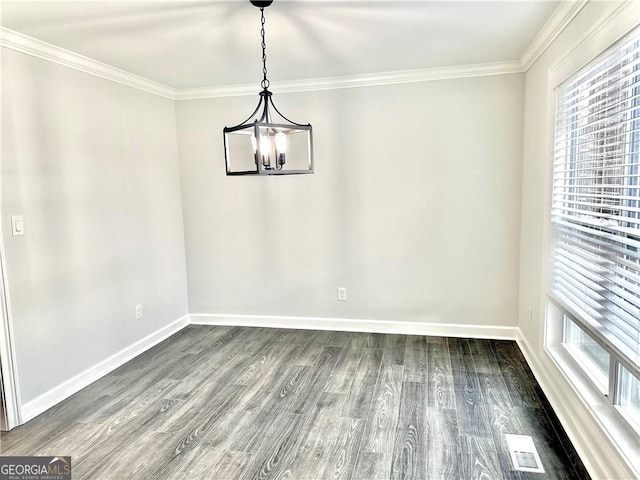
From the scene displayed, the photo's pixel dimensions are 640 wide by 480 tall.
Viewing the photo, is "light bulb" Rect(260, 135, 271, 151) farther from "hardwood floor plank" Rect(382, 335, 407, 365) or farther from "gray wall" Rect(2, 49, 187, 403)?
"hardwood floor plank" Rect(382, 335, 407, 365)

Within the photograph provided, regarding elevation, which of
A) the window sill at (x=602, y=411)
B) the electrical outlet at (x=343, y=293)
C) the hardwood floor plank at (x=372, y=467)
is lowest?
the hardwood floor plank at (x=372, y=467)

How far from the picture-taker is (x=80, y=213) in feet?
10.3

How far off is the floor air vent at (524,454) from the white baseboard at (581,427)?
0.70 feet

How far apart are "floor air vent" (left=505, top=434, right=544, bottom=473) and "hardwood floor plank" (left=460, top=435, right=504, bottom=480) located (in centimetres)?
9

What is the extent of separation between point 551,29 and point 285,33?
1.72 metres

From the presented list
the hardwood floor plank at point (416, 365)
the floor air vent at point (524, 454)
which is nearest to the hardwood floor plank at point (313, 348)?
the hardwood floor plank at point (416, 365)

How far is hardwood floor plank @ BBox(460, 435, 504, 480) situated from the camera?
2.06 meters

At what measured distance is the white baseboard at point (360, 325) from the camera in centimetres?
387

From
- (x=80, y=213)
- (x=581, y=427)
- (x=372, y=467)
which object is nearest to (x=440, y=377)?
(x=581, y=427)

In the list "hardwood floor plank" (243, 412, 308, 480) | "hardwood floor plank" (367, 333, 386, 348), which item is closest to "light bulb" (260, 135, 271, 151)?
"hardwood floor plank" (243, 412, 308, 480)

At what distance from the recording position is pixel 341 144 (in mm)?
3965

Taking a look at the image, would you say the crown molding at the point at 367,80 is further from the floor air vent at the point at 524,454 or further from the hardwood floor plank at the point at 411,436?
the floor air vent at the point at 524,454

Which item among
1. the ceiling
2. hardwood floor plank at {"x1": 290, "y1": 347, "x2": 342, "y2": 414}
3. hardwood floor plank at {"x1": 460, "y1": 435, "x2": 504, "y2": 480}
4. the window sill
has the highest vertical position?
the ceiling

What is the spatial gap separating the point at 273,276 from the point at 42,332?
2069 mm
